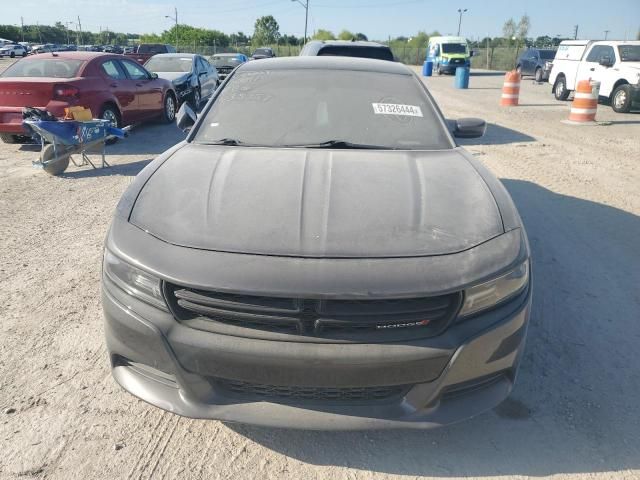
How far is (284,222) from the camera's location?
7.10 ft

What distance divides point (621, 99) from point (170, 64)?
12.3 m

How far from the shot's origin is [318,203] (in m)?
2.32

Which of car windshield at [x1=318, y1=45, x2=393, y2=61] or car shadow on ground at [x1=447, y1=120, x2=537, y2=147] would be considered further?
car shadow on ground at [x1=447, y1=120, x2=537, y2=147]

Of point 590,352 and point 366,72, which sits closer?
point 590,352

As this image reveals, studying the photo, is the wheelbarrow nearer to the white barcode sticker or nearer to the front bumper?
the white barcode sticker

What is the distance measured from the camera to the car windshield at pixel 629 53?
1374cm

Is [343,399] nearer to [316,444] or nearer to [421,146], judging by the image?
[316,444]

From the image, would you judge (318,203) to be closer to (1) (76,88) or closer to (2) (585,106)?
(1) (76,88)

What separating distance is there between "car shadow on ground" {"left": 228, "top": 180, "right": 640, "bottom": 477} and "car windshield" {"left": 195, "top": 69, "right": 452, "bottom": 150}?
A: 4.74ft

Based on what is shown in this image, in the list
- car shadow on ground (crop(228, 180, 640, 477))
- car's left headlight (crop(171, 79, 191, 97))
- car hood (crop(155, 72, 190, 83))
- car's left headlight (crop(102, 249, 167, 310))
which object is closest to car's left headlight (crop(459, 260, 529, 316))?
car shadow on ground (crop(228, 180, 640, 477))

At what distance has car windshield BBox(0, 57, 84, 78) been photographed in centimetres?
825

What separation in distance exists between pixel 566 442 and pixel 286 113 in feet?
8.18

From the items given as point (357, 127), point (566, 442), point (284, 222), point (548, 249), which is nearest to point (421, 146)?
point (357, 127)

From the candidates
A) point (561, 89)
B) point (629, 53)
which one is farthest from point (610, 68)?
point (561, 89)
